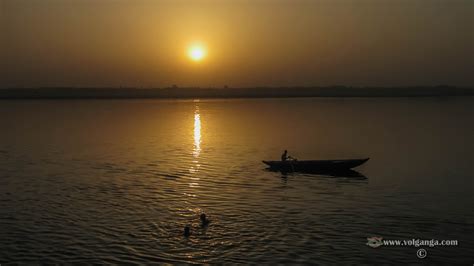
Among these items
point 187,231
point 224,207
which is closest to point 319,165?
point 224,207

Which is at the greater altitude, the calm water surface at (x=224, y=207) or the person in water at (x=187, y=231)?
the person in water at (x=187, y=231)

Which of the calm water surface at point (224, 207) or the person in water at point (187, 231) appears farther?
the person in water at point (187, 231)

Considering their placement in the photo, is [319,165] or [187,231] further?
[319,165]

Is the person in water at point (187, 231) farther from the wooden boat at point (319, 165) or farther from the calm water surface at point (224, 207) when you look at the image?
the wooden boat at point (319, 165)

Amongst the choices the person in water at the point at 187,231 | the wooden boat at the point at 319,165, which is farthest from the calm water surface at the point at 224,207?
the wooden boat at the point at 319,165

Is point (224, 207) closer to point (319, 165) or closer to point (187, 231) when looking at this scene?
point (187, 231)

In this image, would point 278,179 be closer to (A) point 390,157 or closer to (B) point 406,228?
(B) point 406,228

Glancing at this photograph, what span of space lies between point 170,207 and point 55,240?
9.03 m

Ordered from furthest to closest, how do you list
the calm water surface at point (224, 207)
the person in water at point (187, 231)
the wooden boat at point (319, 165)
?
the wooden boat at point (319, 165) < the person in water at point (187, 231) < the calm water surface at point (224, 207)

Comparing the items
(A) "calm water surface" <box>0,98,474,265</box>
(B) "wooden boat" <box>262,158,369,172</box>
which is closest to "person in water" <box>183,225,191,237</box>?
(A) "calm water surface" <box>0,98,474,265</box>

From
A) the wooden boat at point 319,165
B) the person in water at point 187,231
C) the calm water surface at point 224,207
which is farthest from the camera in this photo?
the wooden boat at point 319,165

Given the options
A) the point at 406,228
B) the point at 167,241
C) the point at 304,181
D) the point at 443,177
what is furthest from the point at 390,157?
the point at 167,241

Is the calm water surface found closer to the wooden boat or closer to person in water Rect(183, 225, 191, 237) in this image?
person in water Rect(183, 225, 191, 237)

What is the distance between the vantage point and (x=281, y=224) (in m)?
29.5
